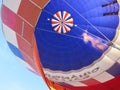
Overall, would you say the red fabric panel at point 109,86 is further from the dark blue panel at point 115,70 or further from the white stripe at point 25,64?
the white stripe at point 25,64

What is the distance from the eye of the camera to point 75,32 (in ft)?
38.9

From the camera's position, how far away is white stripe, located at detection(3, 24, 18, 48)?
1307 cm

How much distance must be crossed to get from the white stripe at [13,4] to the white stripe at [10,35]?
0.63 meters

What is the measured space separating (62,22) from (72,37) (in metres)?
0.42

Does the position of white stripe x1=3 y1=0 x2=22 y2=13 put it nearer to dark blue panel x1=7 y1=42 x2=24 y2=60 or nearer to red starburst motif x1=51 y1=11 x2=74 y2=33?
red starburst motif x1=51 y1=11 x2=74 y2=33

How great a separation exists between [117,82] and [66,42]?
1.75m

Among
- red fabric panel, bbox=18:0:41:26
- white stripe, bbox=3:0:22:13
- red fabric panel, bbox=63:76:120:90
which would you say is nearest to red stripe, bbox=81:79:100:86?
red fabric panel, bbox=63:76:120:90

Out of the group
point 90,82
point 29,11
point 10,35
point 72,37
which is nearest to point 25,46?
point 10,35

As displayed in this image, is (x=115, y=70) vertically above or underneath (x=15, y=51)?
underneath

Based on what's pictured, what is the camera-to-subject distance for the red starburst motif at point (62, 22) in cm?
1189

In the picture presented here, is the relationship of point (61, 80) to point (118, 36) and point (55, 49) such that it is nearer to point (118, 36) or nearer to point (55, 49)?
point (55, 49)

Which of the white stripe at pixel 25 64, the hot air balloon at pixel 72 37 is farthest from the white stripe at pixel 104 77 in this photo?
the white stripe at pixel 25 64

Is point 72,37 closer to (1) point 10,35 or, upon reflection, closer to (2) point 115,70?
(2) point 115,70

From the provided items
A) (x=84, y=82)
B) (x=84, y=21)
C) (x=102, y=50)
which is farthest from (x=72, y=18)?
(x=84, y=82)
